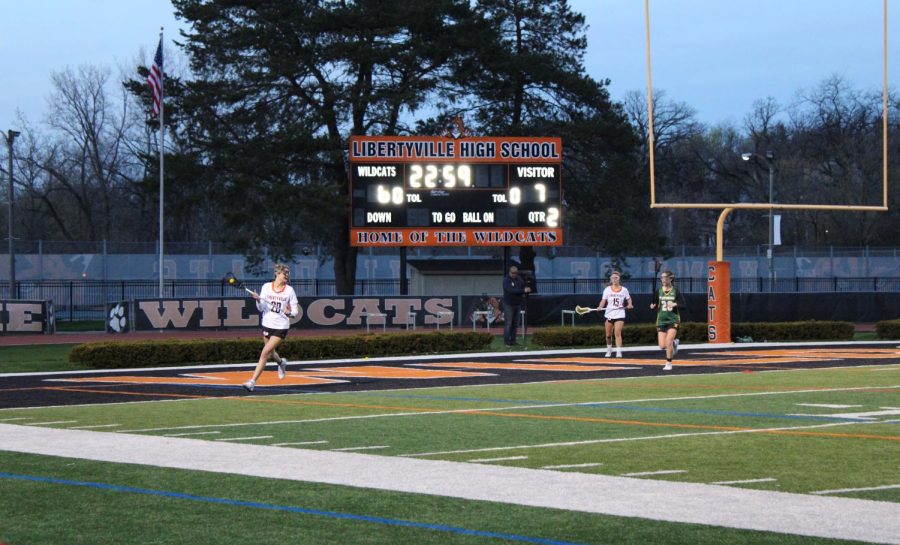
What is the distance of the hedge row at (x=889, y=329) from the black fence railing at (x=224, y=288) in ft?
39.7

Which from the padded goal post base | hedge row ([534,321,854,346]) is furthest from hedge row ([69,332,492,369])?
the padded goal post base

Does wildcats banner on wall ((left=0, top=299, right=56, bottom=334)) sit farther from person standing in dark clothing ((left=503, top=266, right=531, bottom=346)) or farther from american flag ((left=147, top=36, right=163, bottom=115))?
person standing in dark clothing ((left=503, top=266, right=531, bottom=346))

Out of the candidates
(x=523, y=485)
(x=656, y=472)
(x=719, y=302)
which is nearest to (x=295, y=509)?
(x=523, y=485)

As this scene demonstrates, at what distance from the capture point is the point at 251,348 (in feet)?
85.5

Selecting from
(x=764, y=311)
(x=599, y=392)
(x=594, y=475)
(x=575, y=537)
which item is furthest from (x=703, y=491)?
(x=764, y=311)

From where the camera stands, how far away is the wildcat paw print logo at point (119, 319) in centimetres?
3622

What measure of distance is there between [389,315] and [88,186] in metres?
40.2

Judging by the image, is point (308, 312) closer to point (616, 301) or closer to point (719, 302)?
point (719, 302)

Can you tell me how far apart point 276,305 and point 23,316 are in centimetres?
2259

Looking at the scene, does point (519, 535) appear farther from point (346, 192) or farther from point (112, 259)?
point (112, 259)

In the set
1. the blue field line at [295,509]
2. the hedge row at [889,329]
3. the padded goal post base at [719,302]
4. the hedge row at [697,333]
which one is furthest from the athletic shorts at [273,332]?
the hedge row at [889,329]

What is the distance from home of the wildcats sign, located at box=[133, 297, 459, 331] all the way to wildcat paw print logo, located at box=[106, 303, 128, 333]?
0.72 meters

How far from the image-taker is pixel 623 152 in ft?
160

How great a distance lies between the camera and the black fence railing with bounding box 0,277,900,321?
1880 inches
